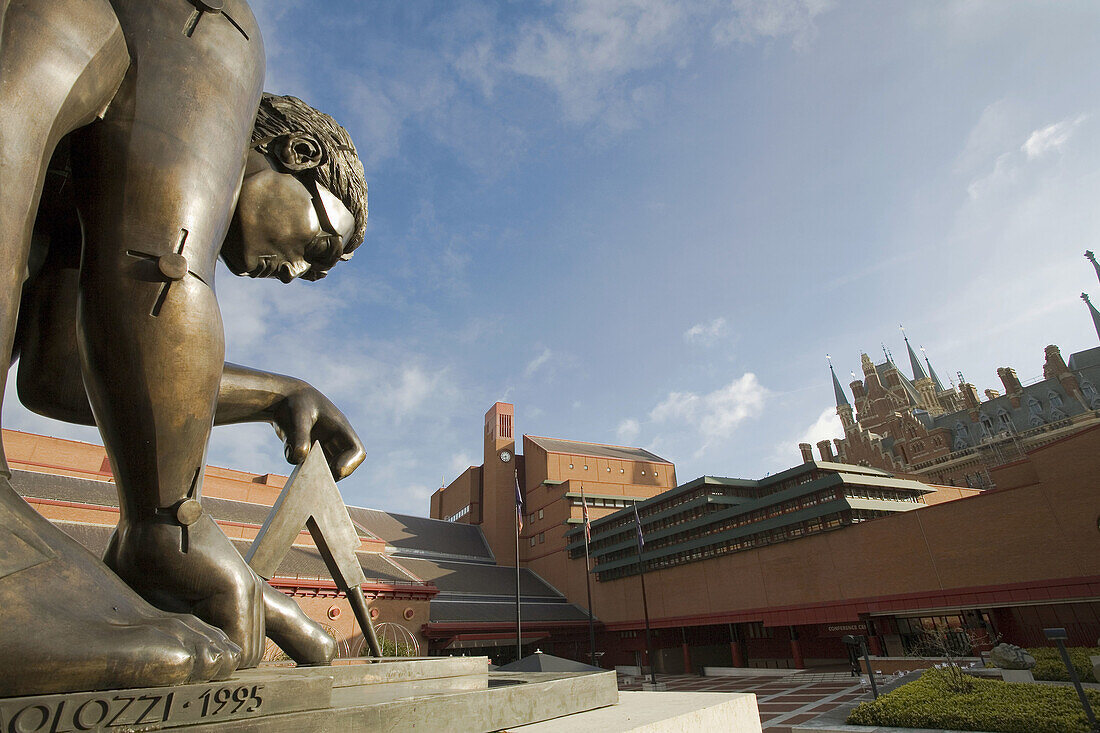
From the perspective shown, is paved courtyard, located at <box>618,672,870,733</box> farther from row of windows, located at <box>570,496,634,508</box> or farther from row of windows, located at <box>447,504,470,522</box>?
row of windows, located at <box>447,504,470,522</box>

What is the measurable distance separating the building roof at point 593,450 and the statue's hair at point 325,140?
3655cm

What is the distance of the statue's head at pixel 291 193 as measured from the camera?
6.76ft

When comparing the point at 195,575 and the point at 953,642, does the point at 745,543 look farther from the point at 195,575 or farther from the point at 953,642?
the point at 195,575

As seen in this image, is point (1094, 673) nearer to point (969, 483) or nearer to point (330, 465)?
point (330, 465)

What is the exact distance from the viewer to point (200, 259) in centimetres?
153

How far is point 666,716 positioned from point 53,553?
2260mm

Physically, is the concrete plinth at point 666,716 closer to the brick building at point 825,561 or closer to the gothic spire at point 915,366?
the brick building at point 825,561

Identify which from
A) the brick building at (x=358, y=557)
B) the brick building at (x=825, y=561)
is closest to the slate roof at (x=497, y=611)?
the brick building at (x=358, y=557)

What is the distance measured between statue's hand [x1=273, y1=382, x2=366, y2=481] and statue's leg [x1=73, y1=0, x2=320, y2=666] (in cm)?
65

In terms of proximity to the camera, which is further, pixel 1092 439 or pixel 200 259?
pixel 1092 439

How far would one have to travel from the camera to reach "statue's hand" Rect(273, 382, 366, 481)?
7.88ft

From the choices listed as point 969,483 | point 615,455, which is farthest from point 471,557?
point 969,483

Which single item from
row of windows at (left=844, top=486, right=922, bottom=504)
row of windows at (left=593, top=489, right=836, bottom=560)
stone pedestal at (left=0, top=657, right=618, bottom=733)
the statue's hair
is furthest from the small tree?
the statue's hair

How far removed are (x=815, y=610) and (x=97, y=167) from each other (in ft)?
80.9
